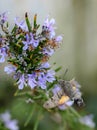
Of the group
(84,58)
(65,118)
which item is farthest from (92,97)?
(65,118)

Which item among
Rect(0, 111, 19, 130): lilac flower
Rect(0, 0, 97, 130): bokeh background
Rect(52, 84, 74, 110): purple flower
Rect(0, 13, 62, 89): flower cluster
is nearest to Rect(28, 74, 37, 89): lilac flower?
Rect(0, 13, 62, 89): flower cluster

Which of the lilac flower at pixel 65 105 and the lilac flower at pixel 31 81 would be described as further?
the lilac flower at pixel 65 105

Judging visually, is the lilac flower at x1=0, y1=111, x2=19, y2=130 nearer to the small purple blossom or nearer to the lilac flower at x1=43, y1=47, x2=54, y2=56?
the small purple blossom

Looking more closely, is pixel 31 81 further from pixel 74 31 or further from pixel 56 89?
pixel 74 31

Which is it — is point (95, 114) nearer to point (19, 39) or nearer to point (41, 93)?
point (41, 93)

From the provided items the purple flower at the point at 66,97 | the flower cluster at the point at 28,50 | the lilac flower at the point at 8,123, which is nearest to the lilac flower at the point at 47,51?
the flower cluster at the point at 28,50

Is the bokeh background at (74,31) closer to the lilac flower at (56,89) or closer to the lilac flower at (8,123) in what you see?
the lilac flower at (8,123)
